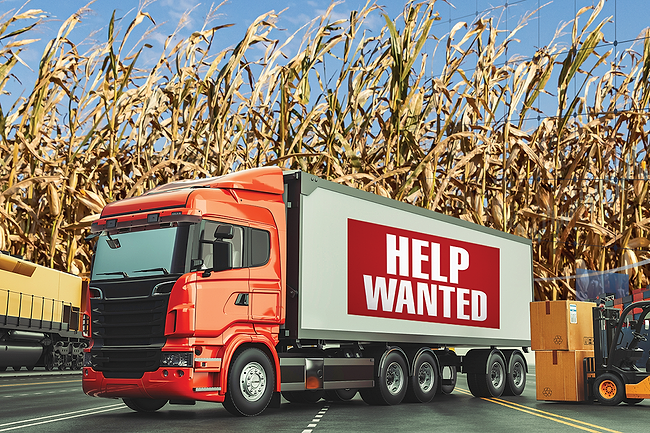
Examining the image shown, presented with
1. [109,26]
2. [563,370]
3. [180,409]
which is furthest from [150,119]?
[563,370]

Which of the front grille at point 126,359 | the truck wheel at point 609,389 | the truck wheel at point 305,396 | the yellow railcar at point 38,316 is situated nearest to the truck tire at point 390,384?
the truck wheel at point 305,396

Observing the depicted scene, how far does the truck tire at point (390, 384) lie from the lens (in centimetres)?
1452

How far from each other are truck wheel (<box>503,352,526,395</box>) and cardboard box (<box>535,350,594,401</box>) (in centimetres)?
164

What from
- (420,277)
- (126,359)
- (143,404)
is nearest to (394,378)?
(420,277)

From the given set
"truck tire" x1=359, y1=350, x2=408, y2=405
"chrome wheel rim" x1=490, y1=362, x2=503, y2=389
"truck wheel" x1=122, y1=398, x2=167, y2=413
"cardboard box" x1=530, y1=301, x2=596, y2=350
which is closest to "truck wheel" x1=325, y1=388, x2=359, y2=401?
"truck tire" x1=359, y1=350, x2=408, y2=405

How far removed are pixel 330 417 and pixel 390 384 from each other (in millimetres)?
2973

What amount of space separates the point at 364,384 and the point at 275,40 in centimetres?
989

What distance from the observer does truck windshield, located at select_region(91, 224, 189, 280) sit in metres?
11.7

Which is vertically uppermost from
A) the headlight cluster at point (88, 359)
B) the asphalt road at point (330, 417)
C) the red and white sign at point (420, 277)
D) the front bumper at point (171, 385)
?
the red and white sign at point (420, 277)

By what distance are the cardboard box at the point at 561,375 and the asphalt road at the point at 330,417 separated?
0.83 feet

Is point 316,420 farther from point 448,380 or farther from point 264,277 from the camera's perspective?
point 448,380

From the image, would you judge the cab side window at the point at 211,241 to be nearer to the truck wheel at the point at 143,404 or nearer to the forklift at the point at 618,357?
the truck wheel at the point at 143,404

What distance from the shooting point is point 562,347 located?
16.3 m

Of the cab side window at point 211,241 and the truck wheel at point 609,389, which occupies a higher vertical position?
the cab side window at point 211,241
